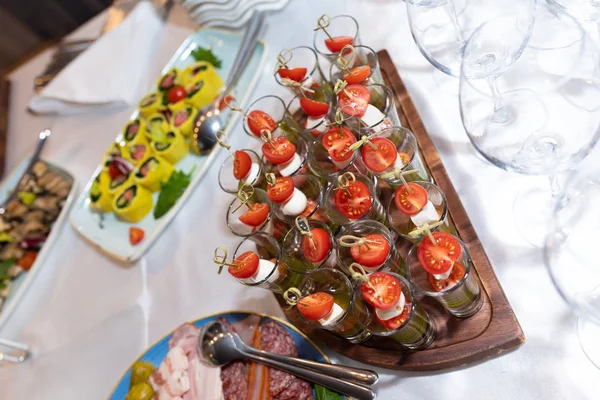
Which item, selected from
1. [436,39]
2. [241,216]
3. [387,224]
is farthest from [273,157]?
[436,39]

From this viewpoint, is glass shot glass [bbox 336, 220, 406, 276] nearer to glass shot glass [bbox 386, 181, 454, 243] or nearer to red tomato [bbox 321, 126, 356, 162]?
glass shot glass [bbox 386, 181, 454, 243]

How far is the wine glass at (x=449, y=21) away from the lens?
110 centimetres

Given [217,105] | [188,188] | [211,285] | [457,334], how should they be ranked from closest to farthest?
[457,334] < [211,285] < [188,188] < [217,105]

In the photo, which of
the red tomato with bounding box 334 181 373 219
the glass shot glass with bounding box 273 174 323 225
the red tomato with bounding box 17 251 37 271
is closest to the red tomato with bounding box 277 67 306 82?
the glass shot glass with bounding box 273 174 323 225

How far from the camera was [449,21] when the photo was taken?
133 centimetres

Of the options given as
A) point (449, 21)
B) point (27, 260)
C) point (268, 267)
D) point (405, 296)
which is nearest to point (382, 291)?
point (405, 296)

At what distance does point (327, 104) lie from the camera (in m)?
1.32

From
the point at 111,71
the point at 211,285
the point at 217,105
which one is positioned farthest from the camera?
the point at 111,71

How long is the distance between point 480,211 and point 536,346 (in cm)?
32

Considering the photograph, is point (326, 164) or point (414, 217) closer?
point (414, 217)

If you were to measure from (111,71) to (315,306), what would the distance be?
1413 mm

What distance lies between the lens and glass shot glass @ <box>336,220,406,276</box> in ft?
3.42

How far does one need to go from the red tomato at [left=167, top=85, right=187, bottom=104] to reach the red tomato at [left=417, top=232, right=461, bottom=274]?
44.4 inches

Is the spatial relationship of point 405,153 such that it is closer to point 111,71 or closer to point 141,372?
point 141,372
